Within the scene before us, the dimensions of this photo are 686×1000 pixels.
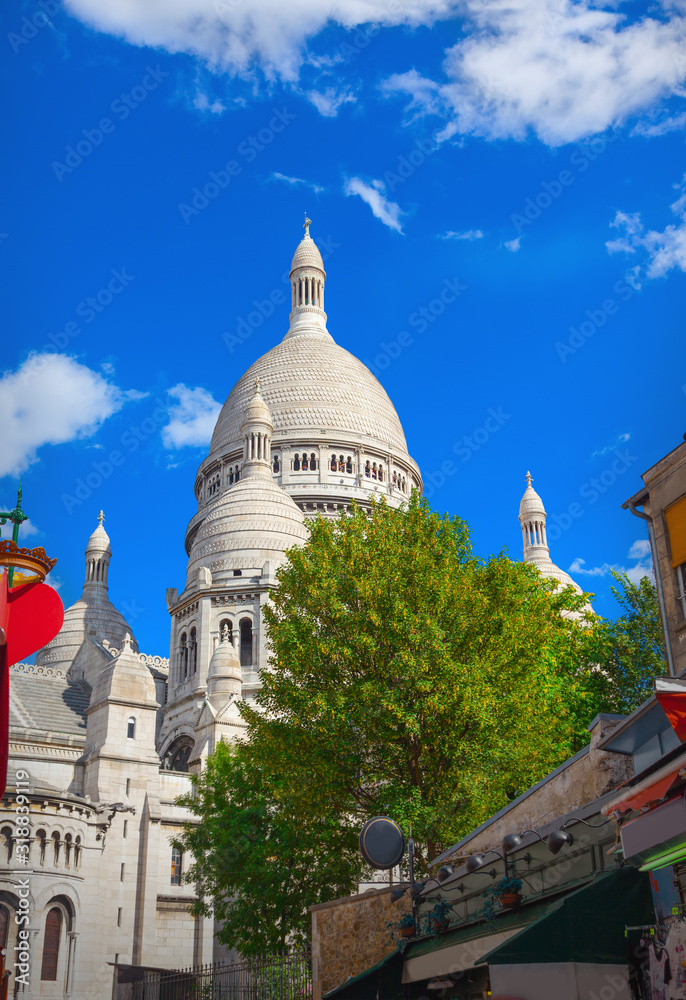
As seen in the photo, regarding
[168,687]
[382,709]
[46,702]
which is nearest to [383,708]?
[382,709]

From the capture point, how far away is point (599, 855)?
10.7m

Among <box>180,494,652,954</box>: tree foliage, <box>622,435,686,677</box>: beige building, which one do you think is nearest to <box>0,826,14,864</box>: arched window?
<box>180,494,652,954</box>: tree foliage

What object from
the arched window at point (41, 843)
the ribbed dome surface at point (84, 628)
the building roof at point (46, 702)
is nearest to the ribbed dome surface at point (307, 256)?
the ribbed dome surface at point (84, 628)

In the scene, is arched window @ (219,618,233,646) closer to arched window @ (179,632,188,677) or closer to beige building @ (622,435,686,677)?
arched window @ (179,632,188,677)

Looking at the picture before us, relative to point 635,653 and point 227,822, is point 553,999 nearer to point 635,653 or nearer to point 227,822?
point 227,822

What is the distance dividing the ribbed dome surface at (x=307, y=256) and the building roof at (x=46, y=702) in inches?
2338

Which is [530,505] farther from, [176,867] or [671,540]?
[671,540]

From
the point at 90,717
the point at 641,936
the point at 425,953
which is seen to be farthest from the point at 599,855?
the point at 90,717

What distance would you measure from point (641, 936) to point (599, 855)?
938mm

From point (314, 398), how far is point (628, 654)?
53497mm

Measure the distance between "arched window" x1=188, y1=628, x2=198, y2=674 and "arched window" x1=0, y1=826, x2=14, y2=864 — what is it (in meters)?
25.1

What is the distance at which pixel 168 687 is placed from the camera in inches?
2362

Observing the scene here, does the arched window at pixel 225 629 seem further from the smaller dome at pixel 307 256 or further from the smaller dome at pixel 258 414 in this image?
the smaller dome at pixel 307 256

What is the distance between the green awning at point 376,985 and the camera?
1512 cm
